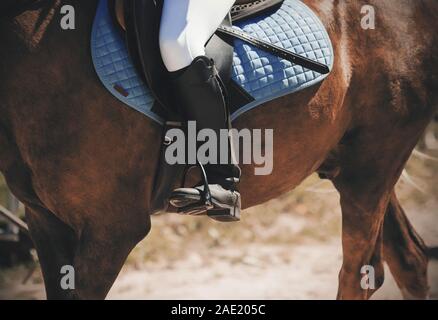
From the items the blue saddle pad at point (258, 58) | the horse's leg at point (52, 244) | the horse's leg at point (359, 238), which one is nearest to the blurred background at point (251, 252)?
the horse's leg at point (359, 238)

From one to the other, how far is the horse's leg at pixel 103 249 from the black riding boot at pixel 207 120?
0.21m

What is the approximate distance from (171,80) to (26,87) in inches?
22.7

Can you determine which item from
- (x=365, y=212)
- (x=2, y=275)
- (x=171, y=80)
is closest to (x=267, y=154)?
(x=171, y=80)

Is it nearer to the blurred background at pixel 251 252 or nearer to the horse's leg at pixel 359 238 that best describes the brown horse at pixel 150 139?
the horse's leg at pixel 359 238

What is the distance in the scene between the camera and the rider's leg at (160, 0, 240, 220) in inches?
139

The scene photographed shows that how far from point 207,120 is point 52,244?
0.94 m

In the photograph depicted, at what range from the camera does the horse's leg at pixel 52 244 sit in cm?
390

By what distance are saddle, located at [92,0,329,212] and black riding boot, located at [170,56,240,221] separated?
7 centimetres

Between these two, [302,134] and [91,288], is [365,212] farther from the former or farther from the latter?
[91,288]

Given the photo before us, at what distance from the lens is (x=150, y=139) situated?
3.62m

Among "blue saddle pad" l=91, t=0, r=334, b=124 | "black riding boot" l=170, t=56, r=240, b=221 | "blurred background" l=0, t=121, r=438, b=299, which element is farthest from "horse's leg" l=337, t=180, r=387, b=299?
"blurred background" l=0, t=121, r=438, b=299

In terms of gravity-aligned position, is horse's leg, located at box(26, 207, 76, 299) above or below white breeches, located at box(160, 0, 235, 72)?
below

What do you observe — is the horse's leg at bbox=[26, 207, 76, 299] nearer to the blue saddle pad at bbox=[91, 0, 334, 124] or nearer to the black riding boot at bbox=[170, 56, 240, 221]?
the black riding boot at bbox=[170, 56, 240, 221]

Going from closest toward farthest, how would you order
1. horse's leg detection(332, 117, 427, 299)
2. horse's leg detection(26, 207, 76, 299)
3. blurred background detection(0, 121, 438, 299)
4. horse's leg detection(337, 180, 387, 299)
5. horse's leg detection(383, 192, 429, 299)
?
horse's leg detection(26, 207, 76, 299), horse's leg detection(332, 117, 427, 299), horse's leg detection(337, 180, 387, 299), horse's leg detection(383, 192, 429, 299), blurred background detection(0, 121, 438, 299)
